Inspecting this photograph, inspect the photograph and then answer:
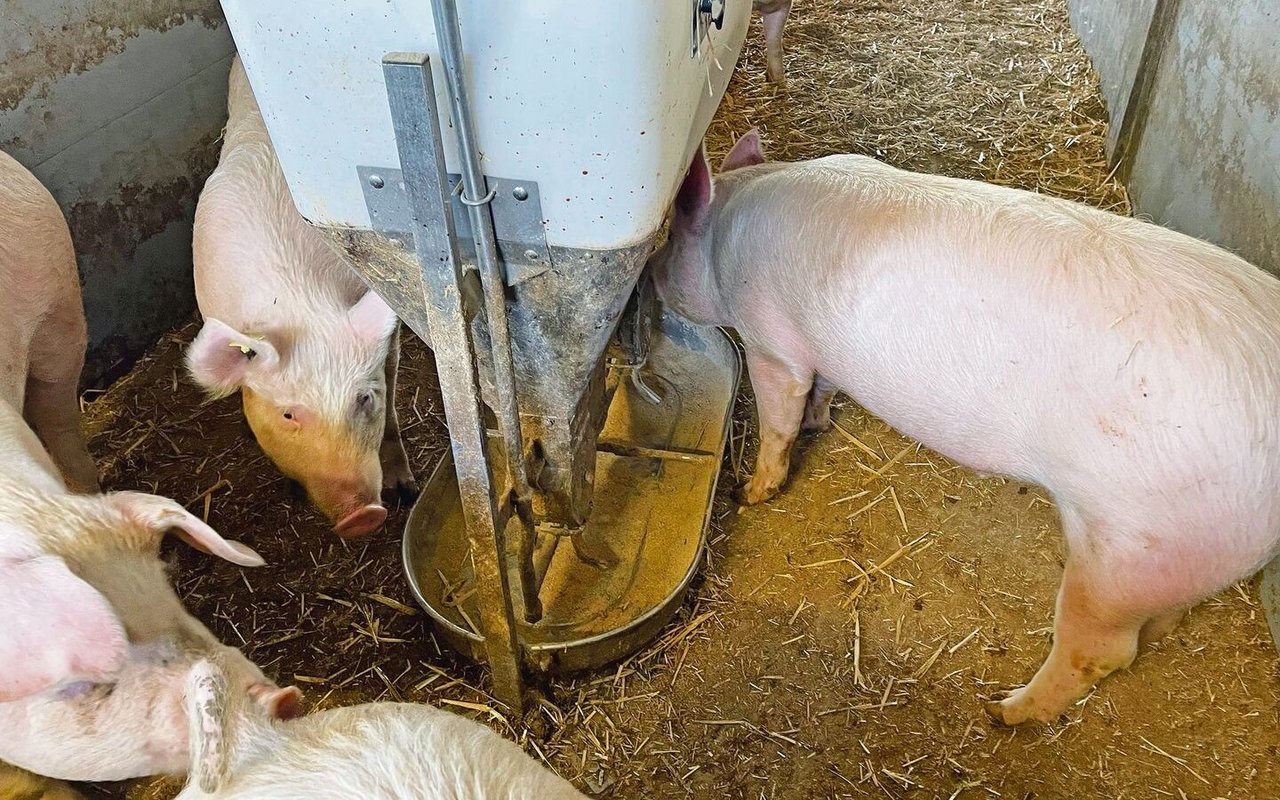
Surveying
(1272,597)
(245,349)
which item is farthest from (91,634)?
(1272,597)

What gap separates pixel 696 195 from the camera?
2.56 m

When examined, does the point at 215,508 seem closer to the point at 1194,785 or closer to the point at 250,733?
the point at 250,733

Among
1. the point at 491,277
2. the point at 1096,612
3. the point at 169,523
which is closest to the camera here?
the point at 491,277

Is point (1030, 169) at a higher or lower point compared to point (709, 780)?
higher

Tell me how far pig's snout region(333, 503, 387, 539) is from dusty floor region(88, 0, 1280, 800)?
43 centimetres

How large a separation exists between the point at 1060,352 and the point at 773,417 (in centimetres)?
103

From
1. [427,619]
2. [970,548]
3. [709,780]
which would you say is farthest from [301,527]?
[970,548]

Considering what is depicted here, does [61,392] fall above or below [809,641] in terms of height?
above

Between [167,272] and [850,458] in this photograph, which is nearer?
[850,458]

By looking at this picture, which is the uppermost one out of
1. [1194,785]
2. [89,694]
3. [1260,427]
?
[1260,427]

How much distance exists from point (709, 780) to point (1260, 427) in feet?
4.83

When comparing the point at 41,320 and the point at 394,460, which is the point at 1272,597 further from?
the point at 41,320

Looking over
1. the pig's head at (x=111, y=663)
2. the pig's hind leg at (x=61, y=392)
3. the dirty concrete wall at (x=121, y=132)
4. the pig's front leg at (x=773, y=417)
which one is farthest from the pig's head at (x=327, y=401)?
the dirty concrete wall at (x=121, y=132)

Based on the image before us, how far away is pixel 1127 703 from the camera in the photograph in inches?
95.9
